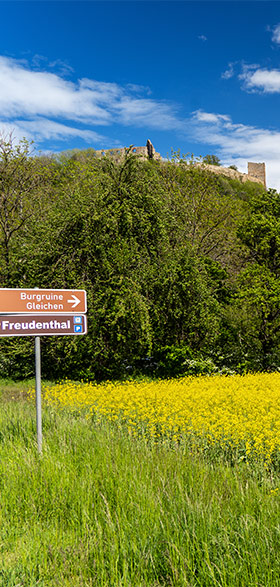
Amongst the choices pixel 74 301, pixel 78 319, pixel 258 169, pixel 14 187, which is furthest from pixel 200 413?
pixel 258 169

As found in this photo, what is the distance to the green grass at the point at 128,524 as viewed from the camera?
300 centimetres

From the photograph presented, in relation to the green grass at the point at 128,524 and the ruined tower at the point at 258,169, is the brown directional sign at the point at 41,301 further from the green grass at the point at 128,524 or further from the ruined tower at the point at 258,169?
the ruined tower at the point at 258,169

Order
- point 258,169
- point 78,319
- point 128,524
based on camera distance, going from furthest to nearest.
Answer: point 258,169 < point 78,319 < point 128,524

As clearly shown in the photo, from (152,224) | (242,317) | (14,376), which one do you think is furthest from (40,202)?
(242,317)

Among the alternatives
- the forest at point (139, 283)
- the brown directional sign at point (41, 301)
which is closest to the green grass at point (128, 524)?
the brown directional sign at point (41, 301)

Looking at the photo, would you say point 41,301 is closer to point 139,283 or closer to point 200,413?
point 200,413

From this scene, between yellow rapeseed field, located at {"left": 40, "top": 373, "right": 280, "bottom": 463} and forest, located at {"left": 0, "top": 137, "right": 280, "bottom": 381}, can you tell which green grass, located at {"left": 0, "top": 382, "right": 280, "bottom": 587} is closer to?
yellow rapeseed field, located at {"left": 40, "top": 373, "right": 280, "bottom": 463}

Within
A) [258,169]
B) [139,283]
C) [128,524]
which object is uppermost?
[258,169]

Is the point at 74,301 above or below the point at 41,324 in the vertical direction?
above

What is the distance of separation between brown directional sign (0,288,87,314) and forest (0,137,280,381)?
759cm

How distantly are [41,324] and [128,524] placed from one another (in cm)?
306

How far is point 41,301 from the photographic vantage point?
5.98 metres

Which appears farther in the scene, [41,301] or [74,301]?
[74,301]

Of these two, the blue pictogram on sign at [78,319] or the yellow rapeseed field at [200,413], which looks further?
the yellow rapeseed field at [200,413]
